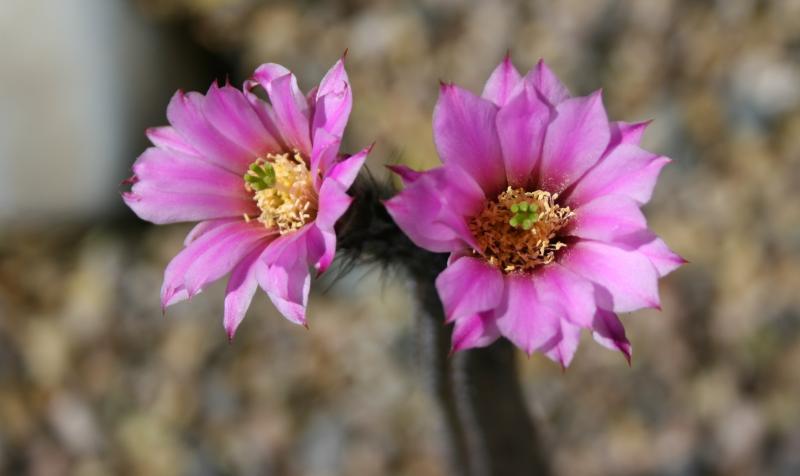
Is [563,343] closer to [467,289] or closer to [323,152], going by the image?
[467,289]

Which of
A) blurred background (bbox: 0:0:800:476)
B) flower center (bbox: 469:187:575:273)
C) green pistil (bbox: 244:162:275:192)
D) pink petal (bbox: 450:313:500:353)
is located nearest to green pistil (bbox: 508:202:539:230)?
flower center (bbox: 469:187:575:273)

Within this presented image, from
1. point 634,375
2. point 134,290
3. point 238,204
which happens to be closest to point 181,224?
point 134,290

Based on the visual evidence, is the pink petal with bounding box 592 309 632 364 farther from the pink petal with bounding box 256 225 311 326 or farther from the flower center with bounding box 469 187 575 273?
the pink petal with bounding box 256 225 311 326

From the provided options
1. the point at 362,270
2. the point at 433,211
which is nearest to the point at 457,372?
the point at 433,211

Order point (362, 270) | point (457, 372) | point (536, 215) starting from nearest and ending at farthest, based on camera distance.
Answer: point (536, 215) < point (457, 372) < point (362, 270)

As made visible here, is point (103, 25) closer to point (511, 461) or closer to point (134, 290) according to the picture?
point (134, 290)

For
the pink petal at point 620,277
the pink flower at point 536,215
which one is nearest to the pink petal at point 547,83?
the pink flower at point 536,215
